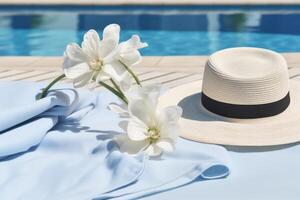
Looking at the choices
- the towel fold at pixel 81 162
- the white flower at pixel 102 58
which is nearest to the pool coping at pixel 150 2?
the towel fold at pixel 81 162

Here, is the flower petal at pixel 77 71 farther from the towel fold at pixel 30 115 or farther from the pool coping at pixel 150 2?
the pool coping at pixel 150 2

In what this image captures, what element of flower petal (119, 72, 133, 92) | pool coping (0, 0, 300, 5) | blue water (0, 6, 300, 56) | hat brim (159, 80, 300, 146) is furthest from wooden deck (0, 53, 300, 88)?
pool coping (0, 0, 300, 5)

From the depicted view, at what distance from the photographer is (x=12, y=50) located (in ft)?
18.1

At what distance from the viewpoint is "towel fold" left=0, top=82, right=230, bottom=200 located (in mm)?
1258

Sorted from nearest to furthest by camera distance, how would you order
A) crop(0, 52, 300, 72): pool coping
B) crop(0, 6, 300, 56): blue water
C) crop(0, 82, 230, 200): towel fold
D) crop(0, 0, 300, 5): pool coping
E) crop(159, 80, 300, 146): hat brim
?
crop(0, 82, 230, 200): towel fold < crop(159, 80, 300, 146): hat brim < crop(0, 52, 300, 72): pool coping < crop(0, 6, 300, 56): blue water < crop(0, 0, 300, 5): pool coping

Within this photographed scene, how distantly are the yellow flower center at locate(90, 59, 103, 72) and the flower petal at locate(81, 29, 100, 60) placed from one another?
0.01 meters

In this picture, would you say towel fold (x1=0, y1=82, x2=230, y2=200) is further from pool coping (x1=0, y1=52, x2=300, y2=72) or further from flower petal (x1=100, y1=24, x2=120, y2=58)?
pool coping (x1=0, y1=52, x2=300, y2=72)

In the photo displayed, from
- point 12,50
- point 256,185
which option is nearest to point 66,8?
point 12,50

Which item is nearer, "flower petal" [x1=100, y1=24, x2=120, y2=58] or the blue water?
"flower petal" [x1=100, y1=24, x2=120, y2=58]

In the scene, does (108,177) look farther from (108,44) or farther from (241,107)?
(241,107)

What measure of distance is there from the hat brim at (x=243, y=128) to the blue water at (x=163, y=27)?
363cm

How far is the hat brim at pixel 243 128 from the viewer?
4.84ft

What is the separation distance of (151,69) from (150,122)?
1.61 metres

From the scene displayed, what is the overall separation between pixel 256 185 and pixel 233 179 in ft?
0.19
